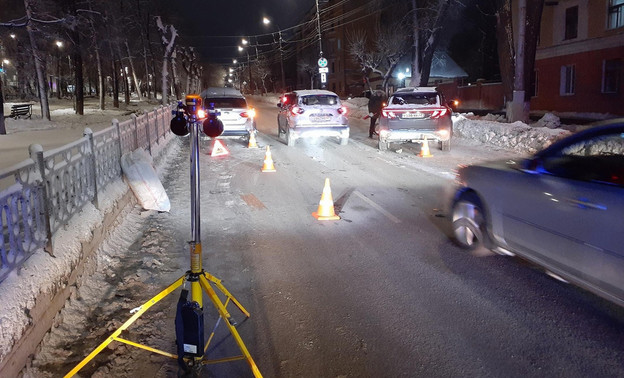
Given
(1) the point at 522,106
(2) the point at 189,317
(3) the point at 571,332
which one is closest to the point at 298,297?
(2) the point at 189,317

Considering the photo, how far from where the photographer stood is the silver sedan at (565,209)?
4.03m

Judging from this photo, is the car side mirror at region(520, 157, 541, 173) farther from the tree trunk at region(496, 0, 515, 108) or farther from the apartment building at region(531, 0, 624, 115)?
the apartment building at region(531, 0, 624, 115)

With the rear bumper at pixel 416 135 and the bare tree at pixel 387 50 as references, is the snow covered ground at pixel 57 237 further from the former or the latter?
the bare tree at pixel 387 50

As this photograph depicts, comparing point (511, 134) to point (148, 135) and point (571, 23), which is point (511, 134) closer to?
point (148, 135)

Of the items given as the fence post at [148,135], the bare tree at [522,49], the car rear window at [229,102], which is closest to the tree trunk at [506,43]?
the bare tree at [522,49]

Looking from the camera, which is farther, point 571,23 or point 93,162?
point 571,23

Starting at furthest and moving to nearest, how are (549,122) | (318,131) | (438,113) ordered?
1. (549,122)
2. (318,131)
3. (438,113)

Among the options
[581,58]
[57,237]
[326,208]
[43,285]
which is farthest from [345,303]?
[581,58]

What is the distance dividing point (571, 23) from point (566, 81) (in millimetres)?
3401

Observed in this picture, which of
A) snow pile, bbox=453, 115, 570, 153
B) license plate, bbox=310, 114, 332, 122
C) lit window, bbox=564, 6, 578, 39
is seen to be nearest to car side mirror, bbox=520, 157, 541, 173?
snow pile, bbox=453, 115, 570, 153

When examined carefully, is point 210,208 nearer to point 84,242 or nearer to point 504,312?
point 84,242

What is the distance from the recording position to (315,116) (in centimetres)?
1706

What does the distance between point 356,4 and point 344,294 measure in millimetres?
67458

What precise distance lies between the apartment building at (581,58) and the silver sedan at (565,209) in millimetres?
25443
